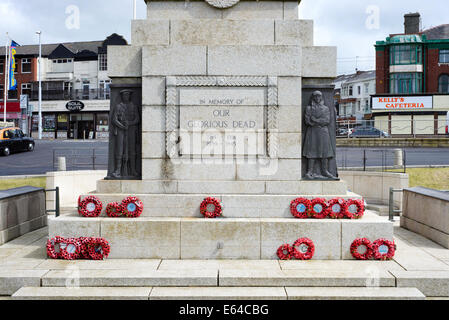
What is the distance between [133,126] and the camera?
10.2m

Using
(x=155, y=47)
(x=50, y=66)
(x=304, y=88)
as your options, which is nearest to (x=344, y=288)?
(x=304, y=88)

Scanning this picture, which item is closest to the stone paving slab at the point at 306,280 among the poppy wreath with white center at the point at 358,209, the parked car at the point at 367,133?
the poppy wreath with white center at the point at 358,209

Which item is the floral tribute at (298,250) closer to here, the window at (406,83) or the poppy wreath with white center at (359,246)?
the poppy wreath with white center at (359,246)

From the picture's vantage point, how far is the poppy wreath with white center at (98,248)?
29.1 feet

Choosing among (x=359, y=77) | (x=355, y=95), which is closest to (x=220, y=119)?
(x=355, y=95)

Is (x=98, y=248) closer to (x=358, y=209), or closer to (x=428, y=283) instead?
(x=358, y=209)

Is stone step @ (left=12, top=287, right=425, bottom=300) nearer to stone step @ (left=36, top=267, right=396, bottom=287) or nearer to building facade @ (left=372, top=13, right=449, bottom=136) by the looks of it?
stone step @ (left=36, top=267, right=396, bottom=287)

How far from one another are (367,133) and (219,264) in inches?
1568

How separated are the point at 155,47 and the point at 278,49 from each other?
2.96 metres

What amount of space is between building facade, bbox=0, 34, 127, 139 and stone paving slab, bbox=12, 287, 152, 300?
55046 millimetres

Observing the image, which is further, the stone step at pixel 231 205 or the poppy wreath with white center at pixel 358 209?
the stone step at pixel 231 205

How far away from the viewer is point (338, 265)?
8602mm

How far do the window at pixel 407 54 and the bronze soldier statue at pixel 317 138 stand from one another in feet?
160

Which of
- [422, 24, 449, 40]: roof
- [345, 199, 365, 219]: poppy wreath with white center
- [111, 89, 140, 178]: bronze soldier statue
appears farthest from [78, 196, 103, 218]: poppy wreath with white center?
[422, 24, 449, 40]: roof
